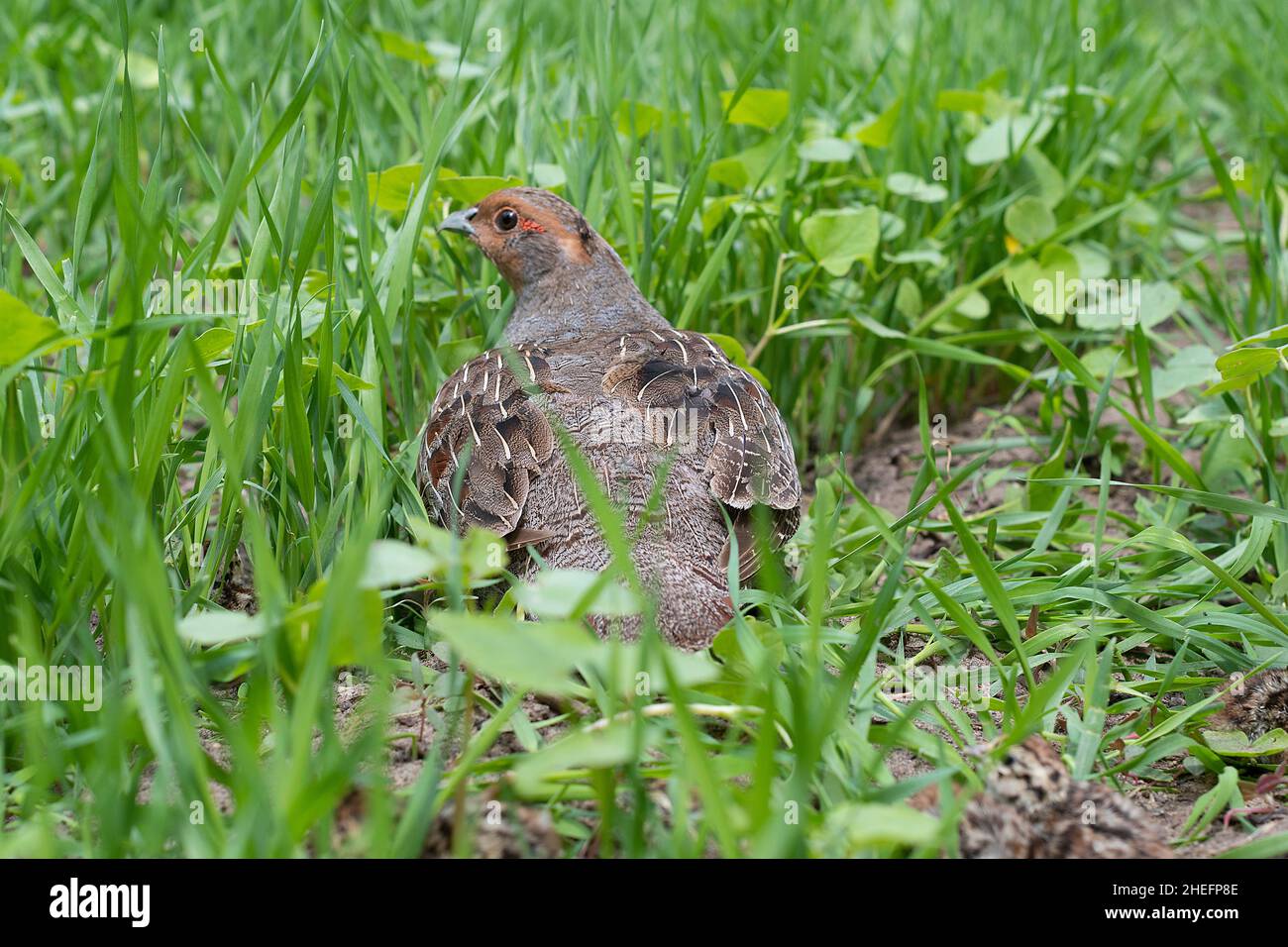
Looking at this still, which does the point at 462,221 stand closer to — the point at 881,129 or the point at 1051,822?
the point at 881,129

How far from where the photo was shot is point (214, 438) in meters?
3.13

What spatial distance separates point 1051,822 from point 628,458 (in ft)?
4.66

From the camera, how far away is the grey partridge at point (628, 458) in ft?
10.3

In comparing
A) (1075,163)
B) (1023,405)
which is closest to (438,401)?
(1023,405)

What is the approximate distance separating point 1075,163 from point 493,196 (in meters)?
2.52

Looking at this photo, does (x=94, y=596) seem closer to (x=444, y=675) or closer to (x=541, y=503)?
(x=444, y=675)

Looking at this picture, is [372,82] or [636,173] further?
[372,82]

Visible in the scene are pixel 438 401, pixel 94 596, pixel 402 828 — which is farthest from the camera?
pixel 438 401

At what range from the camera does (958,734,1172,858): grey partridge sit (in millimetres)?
2381

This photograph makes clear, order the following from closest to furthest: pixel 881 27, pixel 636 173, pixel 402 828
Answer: pixel 402 828
pixel 636 173
pixel 881 27

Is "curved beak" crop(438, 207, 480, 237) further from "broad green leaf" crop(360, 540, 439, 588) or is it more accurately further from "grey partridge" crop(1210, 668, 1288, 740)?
"grey partridge" crop(1210, 668, 1288, 740)

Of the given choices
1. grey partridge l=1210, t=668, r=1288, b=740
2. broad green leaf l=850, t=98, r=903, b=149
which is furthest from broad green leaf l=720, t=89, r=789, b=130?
grey partridge l=1210, t=668, r=1288, b=740

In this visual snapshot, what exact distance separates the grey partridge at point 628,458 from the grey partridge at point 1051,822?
30.7 inches

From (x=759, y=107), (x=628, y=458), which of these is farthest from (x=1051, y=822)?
(x=759, y=107)
